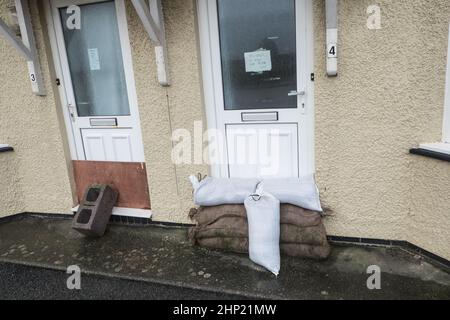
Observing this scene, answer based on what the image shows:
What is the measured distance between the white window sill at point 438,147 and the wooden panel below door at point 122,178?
2651 millimetres

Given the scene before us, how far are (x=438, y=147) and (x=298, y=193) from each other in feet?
3.70

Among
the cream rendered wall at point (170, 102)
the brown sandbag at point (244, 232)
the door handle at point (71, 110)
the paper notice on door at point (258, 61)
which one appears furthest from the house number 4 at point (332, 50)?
the door handle at point (71, 110)

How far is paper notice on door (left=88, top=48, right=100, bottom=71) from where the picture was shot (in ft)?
11.7

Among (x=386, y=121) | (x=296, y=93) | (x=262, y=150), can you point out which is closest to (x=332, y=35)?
(x=296, y=93)

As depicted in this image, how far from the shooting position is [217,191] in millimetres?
3148

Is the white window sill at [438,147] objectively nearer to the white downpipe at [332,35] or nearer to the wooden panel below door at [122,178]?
the white downpipe at [332,35]

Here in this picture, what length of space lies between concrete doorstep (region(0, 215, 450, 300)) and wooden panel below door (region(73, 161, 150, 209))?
1.02 feet

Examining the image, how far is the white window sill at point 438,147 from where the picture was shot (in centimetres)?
255

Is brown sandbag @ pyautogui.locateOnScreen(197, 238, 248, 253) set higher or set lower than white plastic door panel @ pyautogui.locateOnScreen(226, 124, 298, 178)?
lower

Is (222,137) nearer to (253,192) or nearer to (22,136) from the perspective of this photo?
(253,192)

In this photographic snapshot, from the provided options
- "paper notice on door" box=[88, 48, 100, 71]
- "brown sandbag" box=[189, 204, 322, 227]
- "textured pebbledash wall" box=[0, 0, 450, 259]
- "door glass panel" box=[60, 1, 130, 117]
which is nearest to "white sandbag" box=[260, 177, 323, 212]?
"brown sandbag" box=[189, 204, 322, 227]

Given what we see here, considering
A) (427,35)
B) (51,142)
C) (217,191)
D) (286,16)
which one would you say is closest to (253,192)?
(217,191)

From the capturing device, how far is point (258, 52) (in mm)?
3086

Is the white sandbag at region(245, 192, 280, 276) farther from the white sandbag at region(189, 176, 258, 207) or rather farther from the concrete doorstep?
the white sandbag at region(189, 176, 258, 207)
